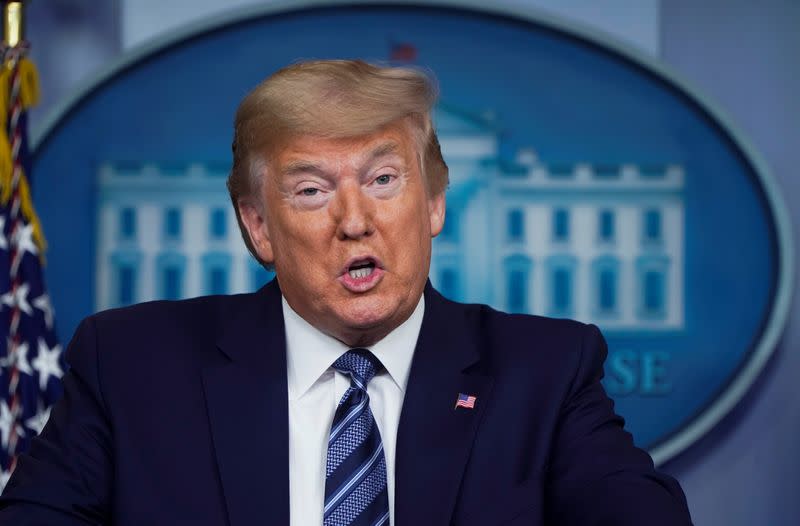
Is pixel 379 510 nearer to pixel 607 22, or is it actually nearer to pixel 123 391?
pixel 123 391

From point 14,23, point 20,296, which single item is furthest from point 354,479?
point 14,23

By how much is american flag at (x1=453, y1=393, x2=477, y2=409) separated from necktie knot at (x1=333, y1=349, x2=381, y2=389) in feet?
0.45

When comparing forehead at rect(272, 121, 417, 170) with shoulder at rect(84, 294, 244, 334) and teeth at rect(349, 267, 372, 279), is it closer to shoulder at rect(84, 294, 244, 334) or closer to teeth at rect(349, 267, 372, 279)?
teeth at rect(349, 267, 372, 279)

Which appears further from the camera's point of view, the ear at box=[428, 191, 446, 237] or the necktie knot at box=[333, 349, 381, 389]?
the ear at box=[428, 191, 446, 237]

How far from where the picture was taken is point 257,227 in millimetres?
1735

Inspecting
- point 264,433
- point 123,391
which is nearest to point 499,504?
point 264,433

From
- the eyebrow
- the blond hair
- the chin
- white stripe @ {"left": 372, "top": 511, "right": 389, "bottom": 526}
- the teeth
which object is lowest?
white stripe @ {"left": 372, "top": 511, "right": 389, "bottom": 526}

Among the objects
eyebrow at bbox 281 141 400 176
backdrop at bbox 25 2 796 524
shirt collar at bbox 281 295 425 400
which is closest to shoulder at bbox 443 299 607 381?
shirt collar at bbox 281 295 425 400

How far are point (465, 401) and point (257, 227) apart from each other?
0.45 m

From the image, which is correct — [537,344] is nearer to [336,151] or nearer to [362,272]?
[362,272]

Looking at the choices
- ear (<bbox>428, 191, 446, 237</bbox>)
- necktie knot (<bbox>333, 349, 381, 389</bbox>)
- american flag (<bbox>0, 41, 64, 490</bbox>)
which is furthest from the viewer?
american flag (<bbox>0, 41, 64, 490</bbox>)

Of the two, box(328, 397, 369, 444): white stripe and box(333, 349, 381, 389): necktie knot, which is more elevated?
box(333, 349, 381, 389): necktie knot

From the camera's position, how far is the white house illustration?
2.99 metres

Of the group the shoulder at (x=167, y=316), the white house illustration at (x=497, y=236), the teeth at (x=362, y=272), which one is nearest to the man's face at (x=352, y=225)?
the teeth at (x=362, y=272)
